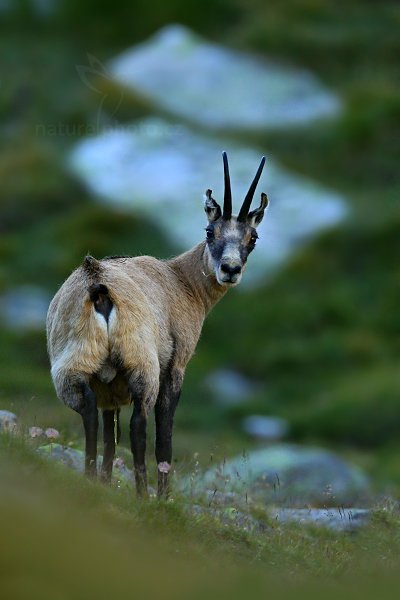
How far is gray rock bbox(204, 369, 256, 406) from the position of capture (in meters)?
52.7

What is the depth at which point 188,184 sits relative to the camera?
210ft

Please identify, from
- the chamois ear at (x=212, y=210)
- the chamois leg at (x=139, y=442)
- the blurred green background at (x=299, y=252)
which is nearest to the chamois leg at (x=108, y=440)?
the chamois leg at (x=139, y=442)

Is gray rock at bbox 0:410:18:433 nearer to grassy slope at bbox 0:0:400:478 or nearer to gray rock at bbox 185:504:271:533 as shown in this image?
gray rock at bbox 185:504:271:533

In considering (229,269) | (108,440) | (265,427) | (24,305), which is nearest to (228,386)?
(265,427)

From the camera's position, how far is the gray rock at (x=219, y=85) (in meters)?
72.1

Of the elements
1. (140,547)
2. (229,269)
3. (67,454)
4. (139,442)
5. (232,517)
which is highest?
(229,269)

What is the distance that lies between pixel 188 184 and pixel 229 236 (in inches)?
1791

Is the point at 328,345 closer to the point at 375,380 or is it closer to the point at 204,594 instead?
the point at 375,380

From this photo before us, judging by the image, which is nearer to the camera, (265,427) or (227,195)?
(227,195)

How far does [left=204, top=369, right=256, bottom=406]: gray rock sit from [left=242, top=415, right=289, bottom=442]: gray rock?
2213 millimetres

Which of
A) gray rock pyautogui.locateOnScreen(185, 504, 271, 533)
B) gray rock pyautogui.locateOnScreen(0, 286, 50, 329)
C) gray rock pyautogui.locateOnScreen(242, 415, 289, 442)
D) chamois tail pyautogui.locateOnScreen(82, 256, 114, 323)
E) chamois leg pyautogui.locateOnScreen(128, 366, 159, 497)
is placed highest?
gray rock pyautogui.locateOnScreen(0, 286, 50, 329)

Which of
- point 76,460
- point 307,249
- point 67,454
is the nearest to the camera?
point 76,460

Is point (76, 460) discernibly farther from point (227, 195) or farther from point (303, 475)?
point (303, 475)

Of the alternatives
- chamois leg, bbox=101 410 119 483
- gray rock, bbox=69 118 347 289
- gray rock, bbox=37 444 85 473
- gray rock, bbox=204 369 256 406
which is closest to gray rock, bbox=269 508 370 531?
chamois leg, bbox=101 410 119 483
